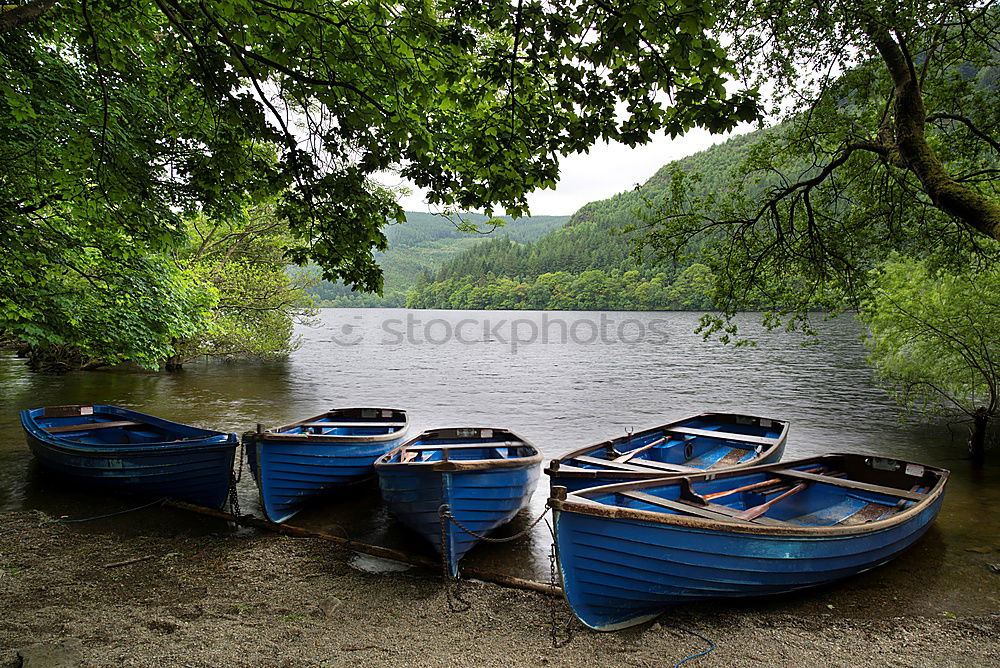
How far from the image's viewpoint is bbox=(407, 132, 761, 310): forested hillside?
335ft

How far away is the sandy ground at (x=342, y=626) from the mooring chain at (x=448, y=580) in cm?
14

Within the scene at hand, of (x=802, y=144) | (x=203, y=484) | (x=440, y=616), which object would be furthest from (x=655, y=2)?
(x=203, y=484)

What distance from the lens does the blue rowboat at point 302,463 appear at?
9.28 m

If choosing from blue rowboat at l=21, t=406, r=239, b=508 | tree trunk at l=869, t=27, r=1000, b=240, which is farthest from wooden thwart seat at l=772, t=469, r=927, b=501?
blue rowboat at l=21, t=406, r=239, b=508

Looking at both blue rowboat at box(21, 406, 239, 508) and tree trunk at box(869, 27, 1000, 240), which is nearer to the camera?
tree trunk at box(869, 27, 1000, 240)

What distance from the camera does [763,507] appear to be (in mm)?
7469

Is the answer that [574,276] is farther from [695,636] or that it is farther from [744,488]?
[695,636]

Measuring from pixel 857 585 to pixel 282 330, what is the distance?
3144cm

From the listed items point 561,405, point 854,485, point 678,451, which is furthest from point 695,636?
point 561,405

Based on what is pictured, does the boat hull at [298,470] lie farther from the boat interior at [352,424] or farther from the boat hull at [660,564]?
the boat hull at [660,564]

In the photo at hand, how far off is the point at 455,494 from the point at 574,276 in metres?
116

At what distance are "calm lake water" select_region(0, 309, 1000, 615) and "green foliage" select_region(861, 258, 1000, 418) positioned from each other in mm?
2138

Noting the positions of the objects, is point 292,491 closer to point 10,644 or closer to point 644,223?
point 10,644

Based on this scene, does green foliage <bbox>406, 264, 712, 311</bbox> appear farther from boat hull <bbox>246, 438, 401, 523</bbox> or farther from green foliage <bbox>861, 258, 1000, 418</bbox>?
boat hull <bbox>246, 438, 401, 523</bbox>
